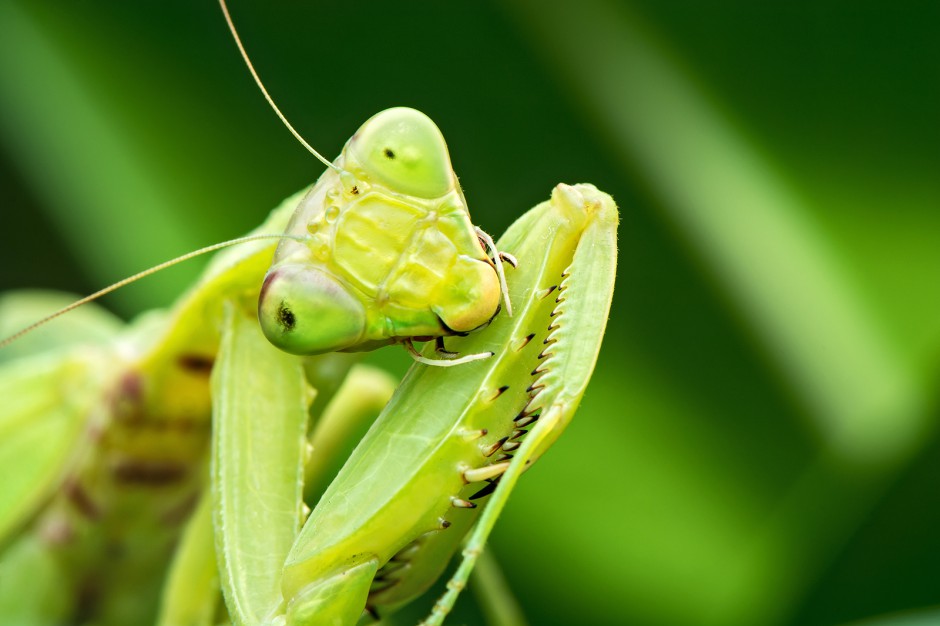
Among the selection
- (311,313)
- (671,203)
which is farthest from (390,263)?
(671,203)

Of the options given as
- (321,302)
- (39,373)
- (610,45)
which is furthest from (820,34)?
(39,373)

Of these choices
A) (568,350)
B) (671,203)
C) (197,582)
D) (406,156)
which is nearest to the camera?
(568,350)

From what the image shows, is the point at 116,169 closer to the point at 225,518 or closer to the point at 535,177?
the point at 535,177

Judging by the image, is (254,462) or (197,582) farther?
(197,582)

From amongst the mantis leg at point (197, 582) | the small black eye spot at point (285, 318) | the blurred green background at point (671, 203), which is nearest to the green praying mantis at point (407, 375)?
the small black eye spot at point (285, 318)

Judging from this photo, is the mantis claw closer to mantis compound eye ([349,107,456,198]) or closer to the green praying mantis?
the green praying mantis

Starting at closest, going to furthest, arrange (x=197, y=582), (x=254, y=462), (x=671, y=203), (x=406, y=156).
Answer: (x=406, y=156) → (x=254, y=462) → (x=197, y=582) → (x=671, y=203)

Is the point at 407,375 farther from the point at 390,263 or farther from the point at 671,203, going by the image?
the point at 671,203
